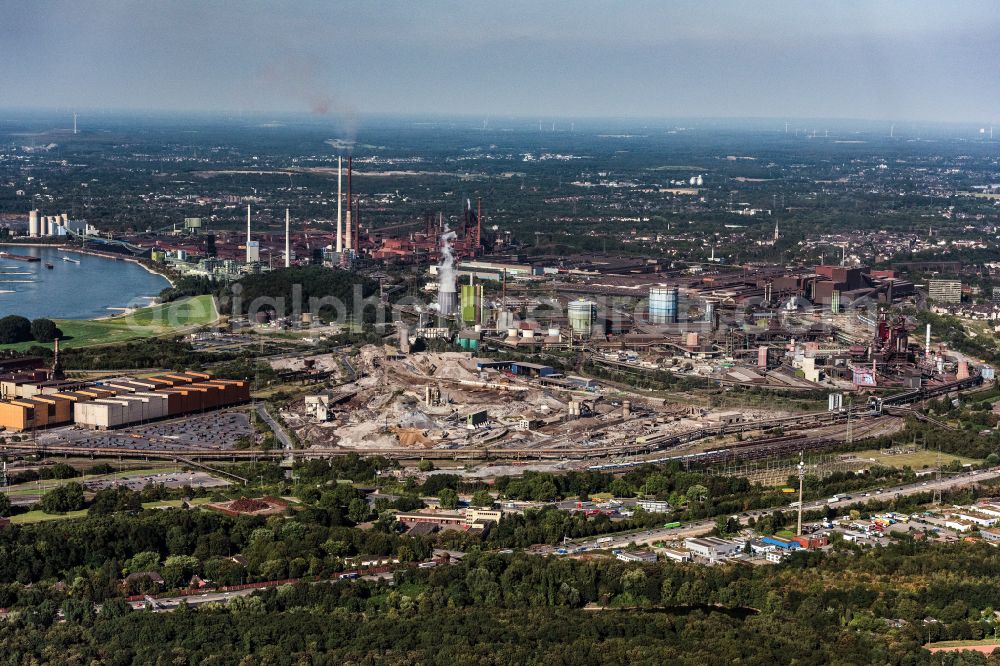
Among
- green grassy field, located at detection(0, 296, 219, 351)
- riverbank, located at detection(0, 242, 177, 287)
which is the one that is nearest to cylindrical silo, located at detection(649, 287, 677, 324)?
green grassy field, located at detection(0, 296, 219, 351)

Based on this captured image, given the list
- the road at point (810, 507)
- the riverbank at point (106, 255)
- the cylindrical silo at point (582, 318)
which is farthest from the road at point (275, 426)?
the riverbank at point (106, 255)

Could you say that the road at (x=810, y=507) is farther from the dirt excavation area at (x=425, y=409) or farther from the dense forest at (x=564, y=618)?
the dirt excavation area at (x=425, y=409)

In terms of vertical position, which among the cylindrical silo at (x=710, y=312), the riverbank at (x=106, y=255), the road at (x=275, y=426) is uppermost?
the cylindrical silo at (x=710, y=312)

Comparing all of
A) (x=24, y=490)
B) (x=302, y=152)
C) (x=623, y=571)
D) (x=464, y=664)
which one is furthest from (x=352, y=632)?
(x=302, y=152)

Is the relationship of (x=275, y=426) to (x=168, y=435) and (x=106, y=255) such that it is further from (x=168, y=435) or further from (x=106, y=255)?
(x=106, y=255)

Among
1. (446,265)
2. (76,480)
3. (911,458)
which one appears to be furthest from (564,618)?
(446,265)

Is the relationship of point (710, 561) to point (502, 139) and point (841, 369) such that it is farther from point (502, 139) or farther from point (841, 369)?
point (502, 139)

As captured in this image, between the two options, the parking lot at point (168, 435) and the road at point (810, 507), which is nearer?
the road at point (810, 507)

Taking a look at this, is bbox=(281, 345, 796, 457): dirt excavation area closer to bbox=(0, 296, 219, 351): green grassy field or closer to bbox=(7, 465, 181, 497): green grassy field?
bbox=(7, 465, 181, 497): green grassy field
